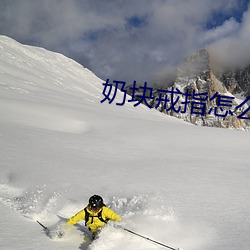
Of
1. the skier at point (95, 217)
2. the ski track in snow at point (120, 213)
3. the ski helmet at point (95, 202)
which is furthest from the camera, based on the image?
the skier at point (95, 217)

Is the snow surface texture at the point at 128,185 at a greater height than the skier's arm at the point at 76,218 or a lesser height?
greater

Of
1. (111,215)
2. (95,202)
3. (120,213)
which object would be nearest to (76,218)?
(95,202)

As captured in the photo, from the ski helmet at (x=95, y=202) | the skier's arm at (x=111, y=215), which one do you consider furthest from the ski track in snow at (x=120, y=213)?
the ski helmet at (x=95, y=202)

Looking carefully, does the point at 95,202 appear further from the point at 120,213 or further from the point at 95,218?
the point at 120,213

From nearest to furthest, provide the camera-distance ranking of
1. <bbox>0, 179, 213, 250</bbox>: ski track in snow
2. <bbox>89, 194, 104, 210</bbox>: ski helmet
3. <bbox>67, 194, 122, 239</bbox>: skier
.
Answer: <bbox>0, 179, 213, 250</bbox>: ski track in snow, <bbox>89, 194, 104, 210</bbox>: ski helmet, <bbox>67, 194, 122, 239</bbox>: skier

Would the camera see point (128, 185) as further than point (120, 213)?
Yes

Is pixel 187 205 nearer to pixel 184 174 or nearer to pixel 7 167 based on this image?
pixel 184 174

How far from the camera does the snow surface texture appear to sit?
5086mm

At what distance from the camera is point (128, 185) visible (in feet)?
24.3

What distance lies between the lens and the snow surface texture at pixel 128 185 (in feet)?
16.7

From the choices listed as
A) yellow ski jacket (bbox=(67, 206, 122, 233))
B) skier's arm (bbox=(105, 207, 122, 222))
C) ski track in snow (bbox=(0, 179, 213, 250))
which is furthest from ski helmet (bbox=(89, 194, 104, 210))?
ski track in snow (bbox=(0, 179, 213, 250))

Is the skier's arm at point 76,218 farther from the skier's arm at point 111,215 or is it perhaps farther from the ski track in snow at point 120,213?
the skier's arm at point 111,215

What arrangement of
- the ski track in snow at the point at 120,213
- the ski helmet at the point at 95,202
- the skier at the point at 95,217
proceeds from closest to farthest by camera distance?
the ski track in snow at the point at 120,213
the ski helmet at the point at 95,202
the skier at the point at 95,217

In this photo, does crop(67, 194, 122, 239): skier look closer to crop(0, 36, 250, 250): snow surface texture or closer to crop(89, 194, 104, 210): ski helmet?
crop(89, 194, 104, 210): ski helmet
